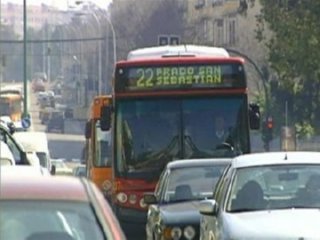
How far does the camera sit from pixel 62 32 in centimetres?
14838

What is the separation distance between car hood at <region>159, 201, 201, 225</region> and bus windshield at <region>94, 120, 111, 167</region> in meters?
12.8

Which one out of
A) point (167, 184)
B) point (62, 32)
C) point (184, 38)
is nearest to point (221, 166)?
point (167, 184)

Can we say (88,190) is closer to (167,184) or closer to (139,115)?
(167,184)

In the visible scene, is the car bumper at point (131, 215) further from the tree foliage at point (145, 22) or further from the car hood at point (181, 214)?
the tree foliage at point (145, 22)

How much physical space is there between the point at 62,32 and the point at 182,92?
12806cm

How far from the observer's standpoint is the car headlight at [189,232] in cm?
1463

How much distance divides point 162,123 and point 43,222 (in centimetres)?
1386

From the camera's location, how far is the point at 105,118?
20703mm

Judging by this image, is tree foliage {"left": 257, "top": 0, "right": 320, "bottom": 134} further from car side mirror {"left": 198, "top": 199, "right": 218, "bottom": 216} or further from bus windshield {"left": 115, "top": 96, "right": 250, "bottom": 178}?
car side mirror {"left": 198, "top": 199, "right": 218, "bottom": 216}

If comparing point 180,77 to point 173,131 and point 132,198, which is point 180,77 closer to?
point 173,131

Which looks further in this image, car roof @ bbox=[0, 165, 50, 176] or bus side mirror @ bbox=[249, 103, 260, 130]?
bus side mirror @ bbox=[249, 103, 260, 130]

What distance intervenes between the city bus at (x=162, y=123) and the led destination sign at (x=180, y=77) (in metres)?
0.02

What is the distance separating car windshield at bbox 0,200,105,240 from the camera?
7.00m

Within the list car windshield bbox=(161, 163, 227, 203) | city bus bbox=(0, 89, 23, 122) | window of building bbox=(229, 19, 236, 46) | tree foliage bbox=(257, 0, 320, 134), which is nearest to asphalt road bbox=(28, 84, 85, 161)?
city bus bbox=(0, 89, 23, 122)
